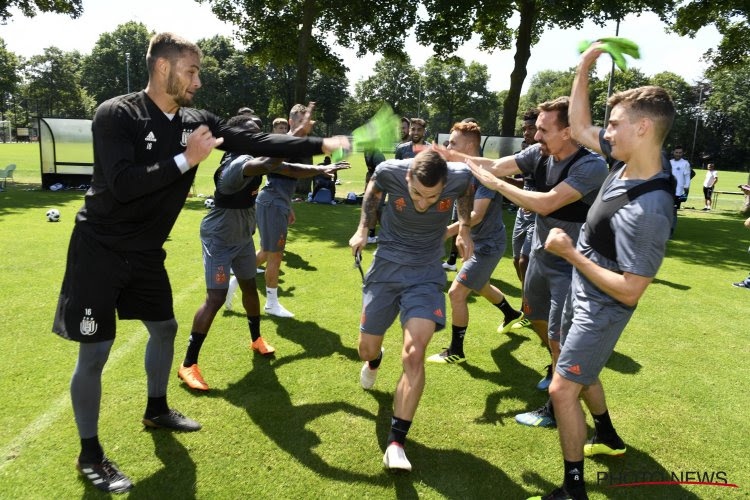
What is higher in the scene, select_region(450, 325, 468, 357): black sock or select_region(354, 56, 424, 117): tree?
select_region(354, 56, 424, 117): tree

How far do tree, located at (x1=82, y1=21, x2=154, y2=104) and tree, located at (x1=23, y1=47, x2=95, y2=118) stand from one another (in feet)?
7.68

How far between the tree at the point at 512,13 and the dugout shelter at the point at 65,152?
580 inches

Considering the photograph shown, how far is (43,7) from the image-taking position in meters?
21.9

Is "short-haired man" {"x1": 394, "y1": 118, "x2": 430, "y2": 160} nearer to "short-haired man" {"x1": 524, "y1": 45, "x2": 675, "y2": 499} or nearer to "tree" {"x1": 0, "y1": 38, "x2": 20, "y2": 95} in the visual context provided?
"short-haired man" {"x1": 524, "y1": 45, "x2": 675, "y2": 499}

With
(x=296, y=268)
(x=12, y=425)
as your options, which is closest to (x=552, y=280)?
(x=12, y=425)

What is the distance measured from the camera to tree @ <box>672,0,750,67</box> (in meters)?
20.3

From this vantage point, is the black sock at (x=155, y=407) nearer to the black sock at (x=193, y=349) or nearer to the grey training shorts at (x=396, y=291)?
the black sock at (x=193, y=349)

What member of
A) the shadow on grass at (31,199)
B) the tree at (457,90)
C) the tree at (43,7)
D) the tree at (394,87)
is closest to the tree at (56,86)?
the tree at (394,87)

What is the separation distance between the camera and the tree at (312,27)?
1989 cm

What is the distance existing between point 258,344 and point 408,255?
Result: 2.28 meters

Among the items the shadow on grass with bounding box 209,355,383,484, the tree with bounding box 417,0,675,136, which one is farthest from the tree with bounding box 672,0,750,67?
the shadow on grass with bounding box 209,355,383,484

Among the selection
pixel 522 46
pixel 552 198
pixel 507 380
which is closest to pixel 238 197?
pixel 552 198

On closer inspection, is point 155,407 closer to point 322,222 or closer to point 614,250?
point 614,250

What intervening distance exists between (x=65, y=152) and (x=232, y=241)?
17.8 m
